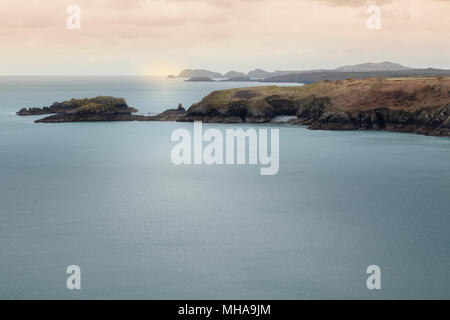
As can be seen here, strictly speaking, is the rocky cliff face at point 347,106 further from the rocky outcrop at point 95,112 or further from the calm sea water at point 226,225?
the calm sea water at point 226,225

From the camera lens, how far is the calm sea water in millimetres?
29672

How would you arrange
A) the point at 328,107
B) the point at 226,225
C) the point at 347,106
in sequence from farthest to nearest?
the point at 328,107, the point at 347,106, the point at 226,225

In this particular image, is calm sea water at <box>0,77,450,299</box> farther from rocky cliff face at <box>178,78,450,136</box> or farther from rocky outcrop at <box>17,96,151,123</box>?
rocky outcrop at <box>17,96,151,123</box>

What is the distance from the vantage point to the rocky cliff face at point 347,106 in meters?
90.5

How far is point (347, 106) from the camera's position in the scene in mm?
98500

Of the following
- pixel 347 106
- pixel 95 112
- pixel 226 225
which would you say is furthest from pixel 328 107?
pixel 226 225

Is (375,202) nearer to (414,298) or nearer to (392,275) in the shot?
(392,275)

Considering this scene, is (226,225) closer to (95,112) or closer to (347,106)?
(347,106)

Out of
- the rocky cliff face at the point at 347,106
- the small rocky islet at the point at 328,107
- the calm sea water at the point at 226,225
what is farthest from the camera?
the small rocky islet at the point at 328,107

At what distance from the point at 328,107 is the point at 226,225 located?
63832mm

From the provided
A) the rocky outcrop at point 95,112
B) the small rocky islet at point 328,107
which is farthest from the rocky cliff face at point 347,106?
the rocky outcrop at point 95,112

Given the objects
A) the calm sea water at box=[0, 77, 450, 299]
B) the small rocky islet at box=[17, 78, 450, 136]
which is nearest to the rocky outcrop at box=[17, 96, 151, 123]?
the small rocky islet at box=[17, 78, 450, 136]
